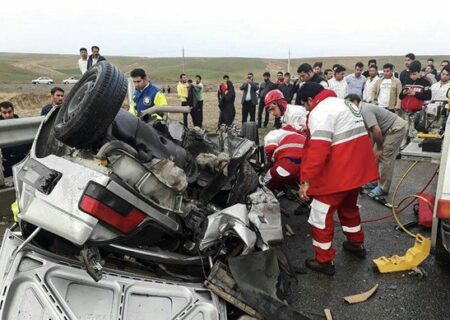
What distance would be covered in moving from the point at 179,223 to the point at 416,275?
1.93 meters

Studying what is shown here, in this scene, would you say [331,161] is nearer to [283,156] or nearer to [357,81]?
[283,156]

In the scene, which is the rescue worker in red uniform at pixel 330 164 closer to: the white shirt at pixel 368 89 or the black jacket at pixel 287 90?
the white shirt at pixel 368 89

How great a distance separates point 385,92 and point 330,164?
5486mm

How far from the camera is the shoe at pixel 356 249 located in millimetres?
3463

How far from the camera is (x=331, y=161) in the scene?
124 inches

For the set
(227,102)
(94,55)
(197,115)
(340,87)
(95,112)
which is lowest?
(197,115)

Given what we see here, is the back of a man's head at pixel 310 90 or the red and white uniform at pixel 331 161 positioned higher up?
the back of a man's head at pixel 310 90

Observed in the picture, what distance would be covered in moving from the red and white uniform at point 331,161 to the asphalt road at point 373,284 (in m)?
0.25

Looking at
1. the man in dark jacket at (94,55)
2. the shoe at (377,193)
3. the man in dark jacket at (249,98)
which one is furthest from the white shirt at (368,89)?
the man in dark jacket at (94,55)

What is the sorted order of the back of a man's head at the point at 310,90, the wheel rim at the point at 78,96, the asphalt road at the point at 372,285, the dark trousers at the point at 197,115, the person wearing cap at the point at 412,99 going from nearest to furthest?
the wheel rim at the point at 78,96
the asphalt road at the point at 372,285
the back of a man's head at the point at 310,90
the person wearing cap at the point at 412,99
the dark trousers at the point at 197,115

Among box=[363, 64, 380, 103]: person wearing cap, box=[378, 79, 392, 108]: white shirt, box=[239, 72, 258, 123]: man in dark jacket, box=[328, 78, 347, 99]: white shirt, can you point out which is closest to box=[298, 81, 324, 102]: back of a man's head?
box=[378, 79, 392, 108]: white shirt

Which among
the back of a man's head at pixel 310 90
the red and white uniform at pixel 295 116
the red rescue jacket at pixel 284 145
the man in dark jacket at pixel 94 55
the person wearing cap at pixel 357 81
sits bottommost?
the red rescue jacket at pixel 284 145

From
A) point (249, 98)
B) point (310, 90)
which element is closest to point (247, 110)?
point (249, 98)

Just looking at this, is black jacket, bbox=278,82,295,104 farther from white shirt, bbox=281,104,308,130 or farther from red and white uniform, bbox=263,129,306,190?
red and white uniform, bbox=263,129,306,190
